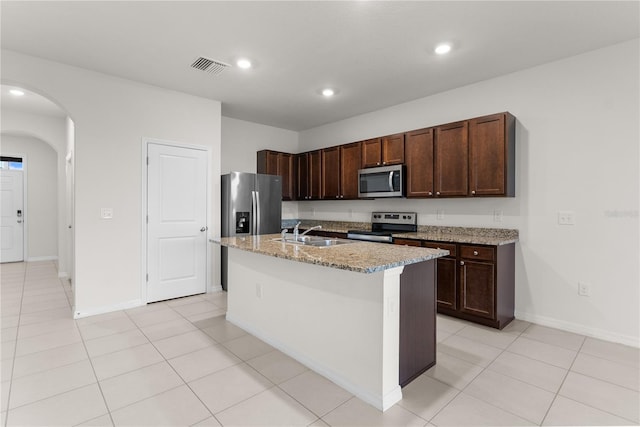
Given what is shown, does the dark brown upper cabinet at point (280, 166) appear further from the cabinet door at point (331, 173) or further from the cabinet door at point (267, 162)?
the cabinet door at point (331, 173)

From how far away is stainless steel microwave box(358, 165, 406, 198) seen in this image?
4.13m

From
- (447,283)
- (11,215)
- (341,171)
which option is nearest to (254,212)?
(341,171)

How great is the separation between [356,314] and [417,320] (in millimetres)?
495

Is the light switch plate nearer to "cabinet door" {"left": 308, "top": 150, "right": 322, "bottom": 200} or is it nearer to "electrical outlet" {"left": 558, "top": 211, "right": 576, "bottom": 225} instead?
"cabinet door" {"left": 308, "top": 150, "right": 322, "bottom": 200}

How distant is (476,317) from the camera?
3.21 m

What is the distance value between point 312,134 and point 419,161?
2.55 metres

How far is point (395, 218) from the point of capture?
4.54m

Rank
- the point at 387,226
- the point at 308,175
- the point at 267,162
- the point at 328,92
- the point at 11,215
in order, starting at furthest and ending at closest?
the point at 11,215
the point at 308,175
the point at 267,162
the point at 387,226
the point at 328,92

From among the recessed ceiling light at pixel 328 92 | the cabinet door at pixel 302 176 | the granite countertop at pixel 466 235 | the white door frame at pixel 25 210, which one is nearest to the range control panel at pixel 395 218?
the granite countertop at pixel 466 235

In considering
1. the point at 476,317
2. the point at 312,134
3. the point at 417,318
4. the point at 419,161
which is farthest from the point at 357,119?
the point at 417,318

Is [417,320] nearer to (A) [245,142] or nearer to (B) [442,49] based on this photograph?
(B) [442,49]

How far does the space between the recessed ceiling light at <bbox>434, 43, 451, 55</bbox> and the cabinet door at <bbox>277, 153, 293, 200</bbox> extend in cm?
323

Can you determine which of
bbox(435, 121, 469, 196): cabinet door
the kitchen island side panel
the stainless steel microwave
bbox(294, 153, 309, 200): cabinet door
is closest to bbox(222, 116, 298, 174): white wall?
bbox(294, 153, 309, 200): cabinet door

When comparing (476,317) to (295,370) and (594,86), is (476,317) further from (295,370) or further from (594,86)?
(594,86)
